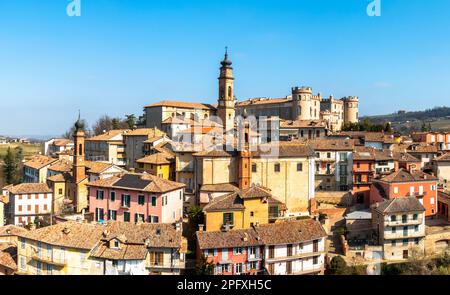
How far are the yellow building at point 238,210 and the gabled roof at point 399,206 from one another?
852cm

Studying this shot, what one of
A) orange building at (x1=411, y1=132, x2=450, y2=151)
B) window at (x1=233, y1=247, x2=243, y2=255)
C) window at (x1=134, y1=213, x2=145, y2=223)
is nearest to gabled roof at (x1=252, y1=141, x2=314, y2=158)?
window at (x1=233, y1=247, x2=243, y2=255)

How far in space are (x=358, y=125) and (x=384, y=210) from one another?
35.4 metres

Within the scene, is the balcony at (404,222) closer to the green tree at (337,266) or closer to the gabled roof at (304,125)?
the green tree at (337,266)

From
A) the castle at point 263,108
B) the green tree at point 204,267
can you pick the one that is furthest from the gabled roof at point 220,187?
the castle at point 263,108

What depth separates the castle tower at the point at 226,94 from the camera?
2131 inches

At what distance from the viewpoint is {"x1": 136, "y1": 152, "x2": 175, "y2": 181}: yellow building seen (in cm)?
3688

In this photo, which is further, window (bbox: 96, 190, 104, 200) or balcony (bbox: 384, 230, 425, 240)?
window (bbox: 96, 190, 104, 200)

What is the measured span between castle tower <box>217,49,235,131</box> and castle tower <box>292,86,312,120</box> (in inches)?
619

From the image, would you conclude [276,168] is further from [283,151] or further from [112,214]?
[112,214]

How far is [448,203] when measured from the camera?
3619 centimetres

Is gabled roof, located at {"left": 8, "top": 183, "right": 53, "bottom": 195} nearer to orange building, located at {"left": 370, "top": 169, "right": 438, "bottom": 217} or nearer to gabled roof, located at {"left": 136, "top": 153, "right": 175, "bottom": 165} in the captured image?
gabled roof, located at {"left": 136, "top": 153, "right": 175, "bottom": 165}

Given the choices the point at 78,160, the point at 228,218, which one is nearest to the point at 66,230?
the point at 228,218

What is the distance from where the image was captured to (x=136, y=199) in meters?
30.4
